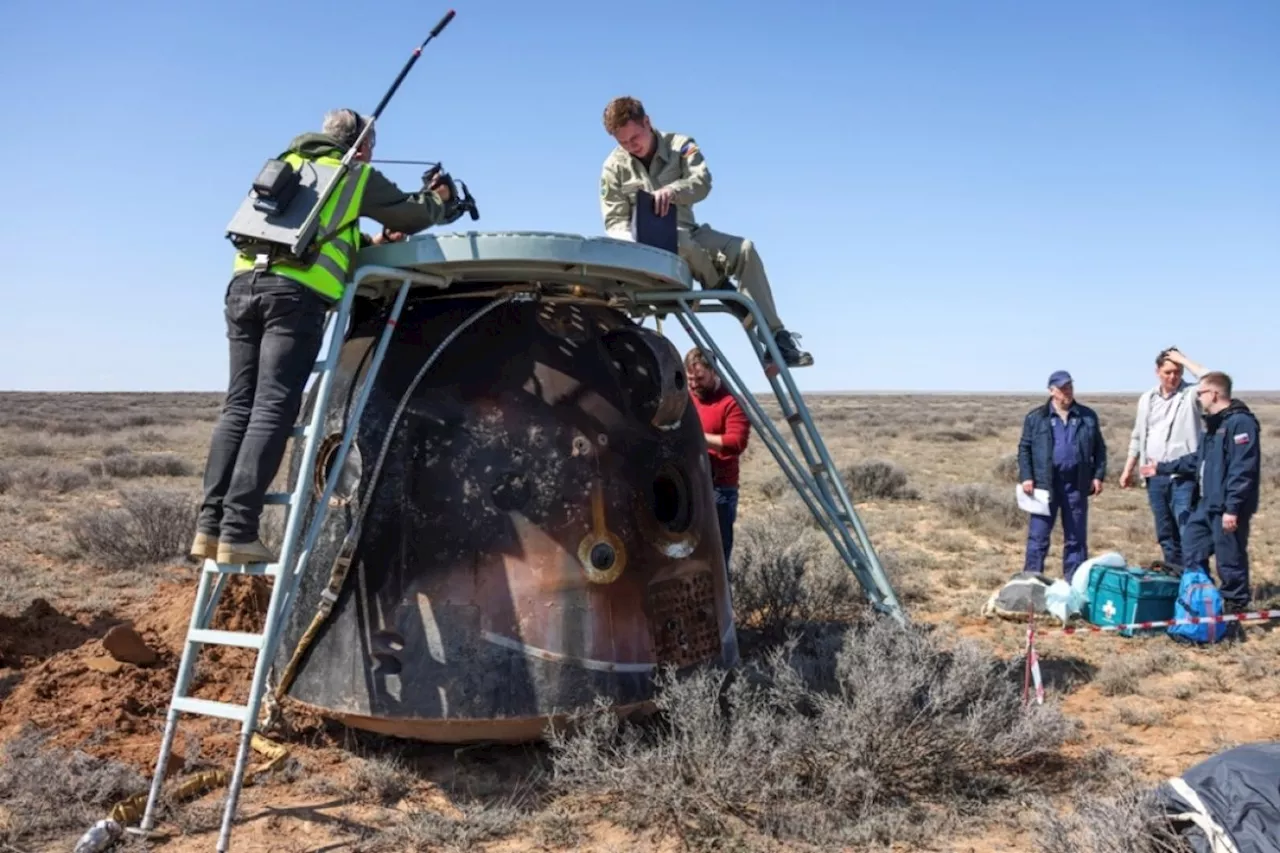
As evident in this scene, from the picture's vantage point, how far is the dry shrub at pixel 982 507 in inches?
591

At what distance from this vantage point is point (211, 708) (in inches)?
176

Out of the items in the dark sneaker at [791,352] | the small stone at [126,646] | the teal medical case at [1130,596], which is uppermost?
the dark sneaker at [791,352]

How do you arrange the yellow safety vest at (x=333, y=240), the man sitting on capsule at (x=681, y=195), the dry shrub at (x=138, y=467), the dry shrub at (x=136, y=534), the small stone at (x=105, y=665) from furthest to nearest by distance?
the dry shrub at (x=138, y=467)
the dry shrub at (x=136, y=534)
the small stone at (x=105, y=665)
the man sitting on capsule at (x=681, y=195)
the yellow safety vest at (x=333, y=240)

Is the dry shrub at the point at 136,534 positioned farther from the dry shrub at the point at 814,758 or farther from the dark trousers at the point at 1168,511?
the dark trousers at the point at 1168,511

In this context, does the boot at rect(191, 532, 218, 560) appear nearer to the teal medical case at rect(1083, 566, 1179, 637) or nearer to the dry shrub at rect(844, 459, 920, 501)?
the teal medical case at rect(1083, 566, 1179, 637)

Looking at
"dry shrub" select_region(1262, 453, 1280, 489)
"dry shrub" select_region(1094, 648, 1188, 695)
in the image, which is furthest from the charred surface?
"dry shrub" select_region(1262, 453, 1280, 489)

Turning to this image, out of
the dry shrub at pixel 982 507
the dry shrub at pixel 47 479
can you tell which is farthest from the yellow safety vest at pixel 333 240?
the dry shrub at pixel 47 479

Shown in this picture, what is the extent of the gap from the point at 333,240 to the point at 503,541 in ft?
5.14

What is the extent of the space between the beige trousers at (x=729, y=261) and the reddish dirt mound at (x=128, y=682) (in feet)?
11.6

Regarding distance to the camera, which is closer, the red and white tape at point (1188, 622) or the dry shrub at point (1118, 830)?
the dry shrub at point (1118, 830)

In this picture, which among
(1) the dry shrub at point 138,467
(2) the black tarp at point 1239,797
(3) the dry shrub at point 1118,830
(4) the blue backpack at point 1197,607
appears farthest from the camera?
(1) the dry shrub at point 138,467

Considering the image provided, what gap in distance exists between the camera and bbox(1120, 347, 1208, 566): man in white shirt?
30.4ft

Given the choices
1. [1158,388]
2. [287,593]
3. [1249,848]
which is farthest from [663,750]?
[1158,388]

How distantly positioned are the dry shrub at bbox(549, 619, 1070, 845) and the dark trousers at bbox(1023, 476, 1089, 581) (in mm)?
4316
